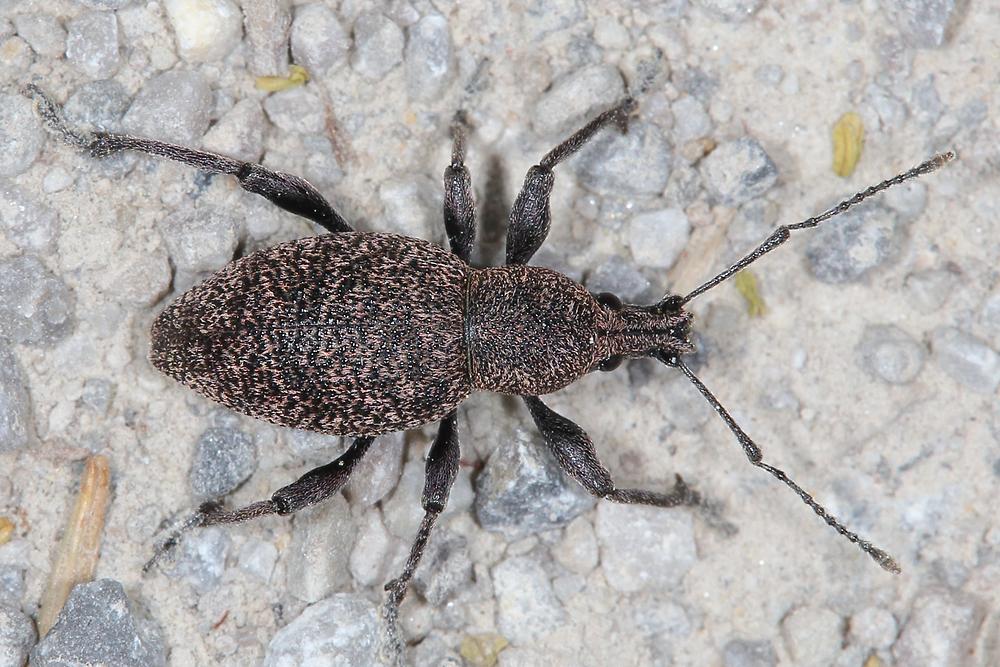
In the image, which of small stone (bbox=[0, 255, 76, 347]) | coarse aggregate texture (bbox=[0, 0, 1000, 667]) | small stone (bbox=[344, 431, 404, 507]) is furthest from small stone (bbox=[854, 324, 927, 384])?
small stone (bbox=[0, 255, 76, 347])

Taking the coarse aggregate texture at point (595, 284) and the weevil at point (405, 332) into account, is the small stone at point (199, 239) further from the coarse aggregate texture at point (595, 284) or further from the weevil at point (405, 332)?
the weevil at point (405, 332)

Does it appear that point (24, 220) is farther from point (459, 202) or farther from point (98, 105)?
point (459, 202)

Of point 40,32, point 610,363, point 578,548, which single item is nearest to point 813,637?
point 578,548

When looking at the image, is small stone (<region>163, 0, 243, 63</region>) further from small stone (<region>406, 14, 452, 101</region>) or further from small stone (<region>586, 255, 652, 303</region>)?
small stone (<region>586, 255, 652, 303</region>)

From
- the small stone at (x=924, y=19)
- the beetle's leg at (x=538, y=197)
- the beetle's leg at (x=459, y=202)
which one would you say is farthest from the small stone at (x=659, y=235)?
the small stone at (x=924, y=19)

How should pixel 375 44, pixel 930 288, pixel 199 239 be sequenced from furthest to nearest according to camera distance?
pixel 930 288, pixel 375 44, pixel 199 239

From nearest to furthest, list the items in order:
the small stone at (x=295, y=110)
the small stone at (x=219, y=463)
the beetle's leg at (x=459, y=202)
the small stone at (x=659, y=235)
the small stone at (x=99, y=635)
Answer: the small stone at (x=99, y=635) < the small stone at (x=219, y=463) < the beetle's leg at (x=459, y=202) < the small stone at (x=295, y=110) < the small stone at (x=659, y=235)
